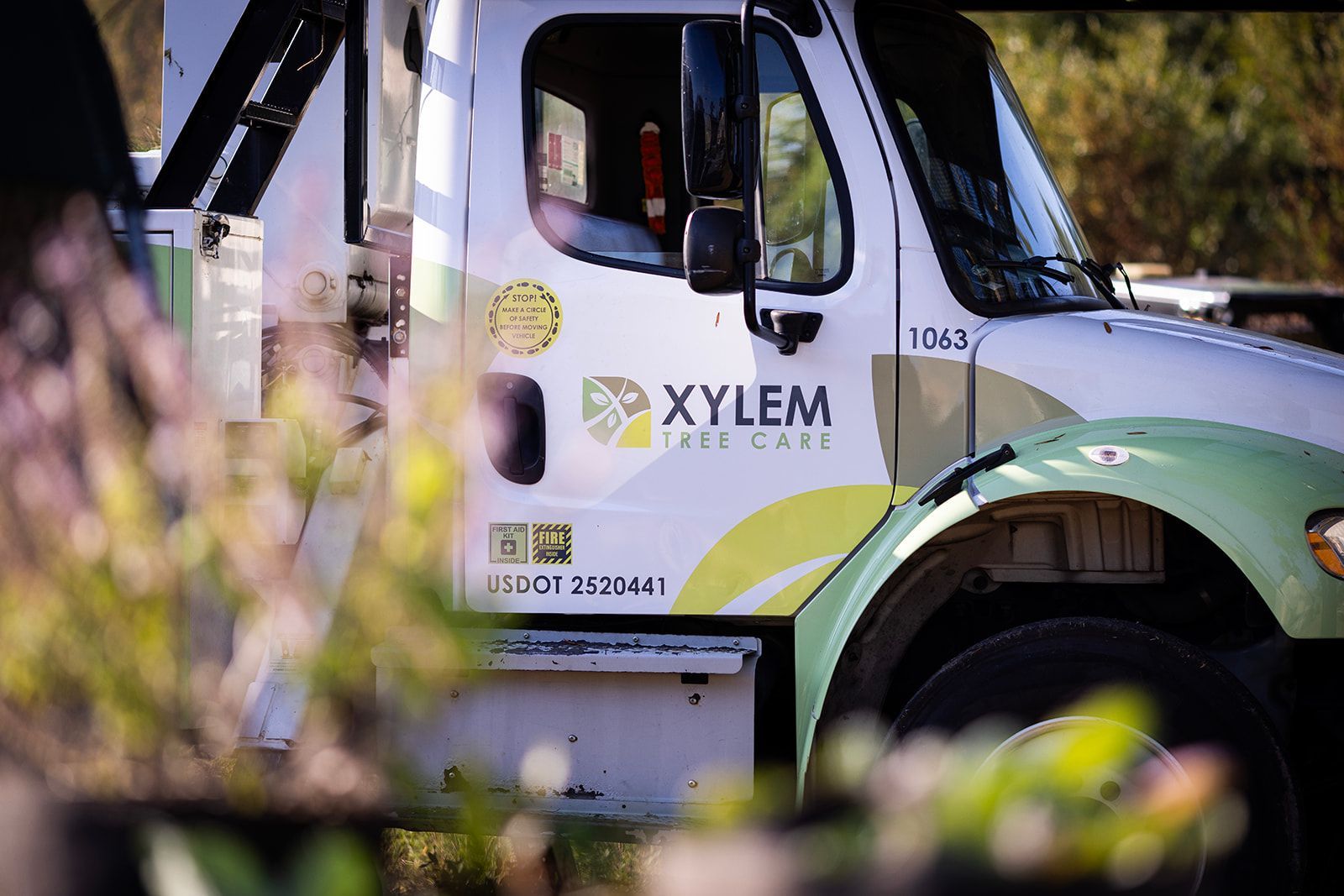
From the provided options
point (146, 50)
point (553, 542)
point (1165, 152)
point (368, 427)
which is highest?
point (1165, 152)

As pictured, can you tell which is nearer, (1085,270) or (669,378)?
(669,378)

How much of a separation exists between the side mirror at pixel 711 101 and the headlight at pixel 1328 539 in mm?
1645

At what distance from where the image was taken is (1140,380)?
3.55m

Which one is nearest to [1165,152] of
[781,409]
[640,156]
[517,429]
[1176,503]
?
[640,156]

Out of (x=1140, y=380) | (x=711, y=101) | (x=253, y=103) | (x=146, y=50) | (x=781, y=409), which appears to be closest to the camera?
(x=711, y=101)

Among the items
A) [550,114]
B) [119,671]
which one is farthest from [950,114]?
[119,671]

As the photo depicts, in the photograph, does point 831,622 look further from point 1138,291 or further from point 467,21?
point 1138,291

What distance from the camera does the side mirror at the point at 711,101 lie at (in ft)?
10.9

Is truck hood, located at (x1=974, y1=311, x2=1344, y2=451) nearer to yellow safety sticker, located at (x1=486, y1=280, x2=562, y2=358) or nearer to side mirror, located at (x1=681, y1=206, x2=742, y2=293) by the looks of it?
side mirror, located at (x1=681, y1=206, x2=742, y2=293)

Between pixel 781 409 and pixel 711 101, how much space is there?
2.82ft

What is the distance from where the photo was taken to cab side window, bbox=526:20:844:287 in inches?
147

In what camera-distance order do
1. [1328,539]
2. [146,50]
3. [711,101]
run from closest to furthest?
1. [1328,539]
2. [711,101]
3. [146,50]

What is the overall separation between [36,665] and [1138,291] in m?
7.67

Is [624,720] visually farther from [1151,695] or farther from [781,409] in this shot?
[1151,695]
